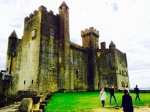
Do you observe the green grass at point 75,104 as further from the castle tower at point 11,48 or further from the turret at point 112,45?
the turret at point 112,45

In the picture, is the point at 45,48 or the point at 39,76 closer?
the point at 39,76

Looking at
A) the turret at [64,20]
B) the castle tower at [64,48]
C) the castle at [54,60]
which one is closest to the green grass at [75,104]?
the castle at [54,60]

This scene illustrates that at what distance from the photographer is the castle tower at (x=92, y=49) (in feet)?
130

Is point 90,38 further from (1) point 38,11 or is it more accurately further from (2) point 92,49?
(1) point 38,11

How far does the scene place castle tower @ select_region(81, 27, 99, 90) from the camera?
39750 millimetres

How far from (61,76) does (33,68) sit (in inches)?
199

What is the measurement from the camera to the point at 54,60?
31.2 metres

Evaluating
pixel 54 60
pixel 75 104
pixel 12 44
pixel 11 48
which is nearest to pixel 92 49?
pixel 54 60

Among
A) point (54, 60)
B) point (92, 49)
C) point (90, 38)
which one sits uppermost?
point (90, 38)

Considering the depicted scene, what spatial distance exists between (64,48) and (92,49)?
11.6 metres

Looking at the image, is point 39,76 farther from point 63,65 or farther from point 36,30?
point 36,30

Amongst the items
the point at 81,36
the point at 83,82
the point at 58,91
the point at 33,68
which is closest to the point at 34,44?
the point at 33,68

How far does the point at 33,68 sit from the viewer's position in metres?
29.3

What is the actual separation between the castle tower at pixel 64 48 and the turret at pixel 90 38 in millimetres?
10751
